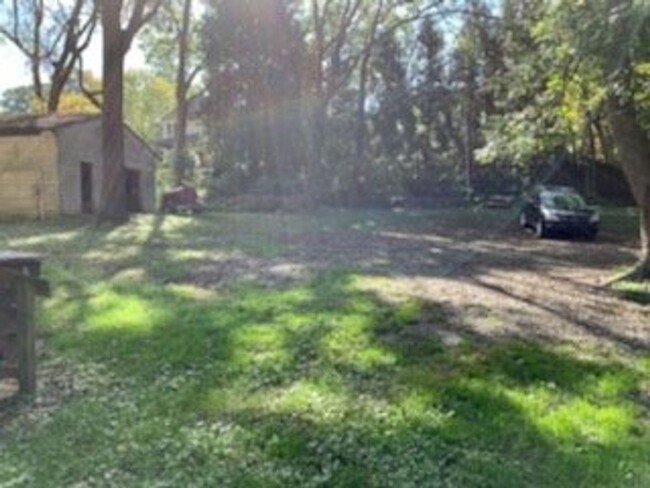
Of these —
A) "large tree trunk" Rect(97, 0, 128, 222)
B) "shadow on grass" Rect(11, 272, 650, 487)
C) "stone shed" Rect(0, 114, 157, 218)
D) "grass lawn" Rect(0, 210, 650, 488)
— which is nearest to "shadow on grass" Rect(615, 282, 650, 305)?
"grass lawn" Rect(0, 210, 650, 488)

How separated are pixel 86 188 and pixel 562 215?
16.8 metres

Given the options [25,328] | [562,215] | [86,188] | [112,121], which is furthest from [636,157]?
[86,188]

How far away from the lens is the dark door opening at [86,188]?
29172 millimetres

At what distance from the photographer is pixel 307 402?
20.0 feet

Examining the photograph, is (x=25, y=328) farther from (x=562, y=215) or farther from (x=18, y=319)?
(x=562, y=215)

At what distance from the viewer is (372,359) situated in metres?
7.28

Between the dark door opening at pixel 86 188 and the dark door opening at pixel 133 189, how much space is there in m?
3.45

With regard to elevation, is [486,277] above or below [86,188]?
below

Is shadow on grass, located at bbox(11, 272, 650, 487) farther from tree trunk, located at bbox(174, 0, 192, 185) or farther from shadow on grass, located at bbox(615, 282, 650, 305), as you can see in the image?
tree trunk, located at bbox(174, 0, 192, 185)

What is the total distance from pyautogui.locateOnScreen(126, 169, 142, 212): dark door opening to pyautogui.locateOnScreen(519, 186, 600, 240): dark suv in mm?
16253

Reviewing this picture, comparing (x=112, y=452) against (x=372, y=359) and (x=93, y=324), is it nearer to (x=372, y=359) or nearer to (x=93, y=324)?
(x=372, y=359)

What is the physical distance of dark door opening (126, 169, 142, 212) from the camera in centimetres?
3347

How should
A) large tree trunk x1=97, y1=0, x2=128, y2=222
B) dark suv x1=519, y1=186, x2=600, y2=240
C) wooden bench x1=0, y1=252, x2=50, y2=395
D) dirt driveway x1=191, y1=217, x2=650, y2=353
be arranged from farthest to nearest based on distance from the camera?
dark suv x1=519, y1=186, x2=600, y2=240
large tree trunk x1=97, y1=0, x2=128, y2=222
dirt driveway x1=191, y1=217, x2=650, y2=353
wooden bench x1=0, y1=252, x2=50, y2=395

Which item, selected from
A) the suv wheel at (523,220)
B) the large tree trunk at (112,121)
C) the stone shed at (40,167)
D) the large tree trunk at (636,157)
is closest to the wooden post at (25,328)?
the large tree trunk at (636,157)
